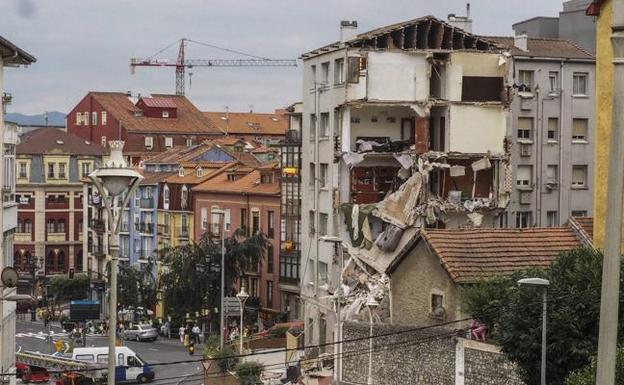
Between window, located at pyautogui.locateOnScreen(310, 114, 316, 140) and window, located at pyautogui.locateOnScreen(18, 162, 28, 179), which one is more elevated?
window, located at pyautogui.locateOnScreen(310, 114, 316, 140)

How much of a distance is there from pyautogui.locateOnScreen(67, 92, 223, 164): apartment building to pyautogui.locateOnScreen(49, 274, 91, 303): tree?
80.2 feet

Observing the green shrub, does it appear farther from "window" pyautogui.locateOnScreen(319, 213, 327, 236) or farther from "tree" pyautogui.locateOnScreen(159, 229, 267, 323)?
"tree" pyautogui.locateOnScreen(159, 229, 267, 323)

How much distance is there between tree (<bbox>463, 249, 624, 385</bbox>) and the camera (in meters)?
28.1

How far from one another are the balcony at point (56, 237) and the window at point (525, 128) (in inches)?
2476

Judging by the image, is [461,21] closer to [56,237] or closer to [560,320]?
[560,320]

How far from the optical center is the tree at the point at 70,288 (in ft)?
359

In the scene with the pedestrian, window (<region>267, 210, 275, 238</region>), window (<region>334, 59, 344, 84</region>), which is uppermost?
window (<region>334, 59, 344, 84</region>)

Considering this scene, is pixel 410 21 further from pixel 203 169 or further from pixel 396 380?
pixel 203 169

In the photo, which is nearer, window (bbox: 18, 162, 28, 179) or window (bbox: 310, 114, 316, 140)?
window (bbox: 310, 114, 316, 140)

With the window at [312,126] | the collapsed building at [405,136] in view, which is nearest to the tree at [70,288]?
the window at [312,126]

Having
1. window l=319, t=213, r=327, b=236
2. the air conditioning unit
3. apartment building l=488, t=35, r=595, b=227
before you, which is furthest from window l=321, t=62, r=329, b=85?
the air conditioning unit

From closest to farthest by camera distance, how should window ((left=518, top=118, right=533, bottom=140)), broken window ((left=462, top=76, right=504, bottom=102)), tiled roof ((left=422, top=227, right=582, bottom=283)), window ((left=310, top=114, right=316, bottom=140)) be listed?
tiled roof ((left=422, top=227, right=582, bottom=283)) < broken window ((left=462, top=76, right=504, bottom=102)) < window ((left=310, top=114, right=316, bottom=140)) < window ((left=518, top=118, right=533, bottom=140))

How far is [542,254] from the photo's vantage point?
134 ft

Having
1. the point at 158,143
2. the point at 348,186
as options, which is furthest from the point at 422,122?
the point at 158,143
